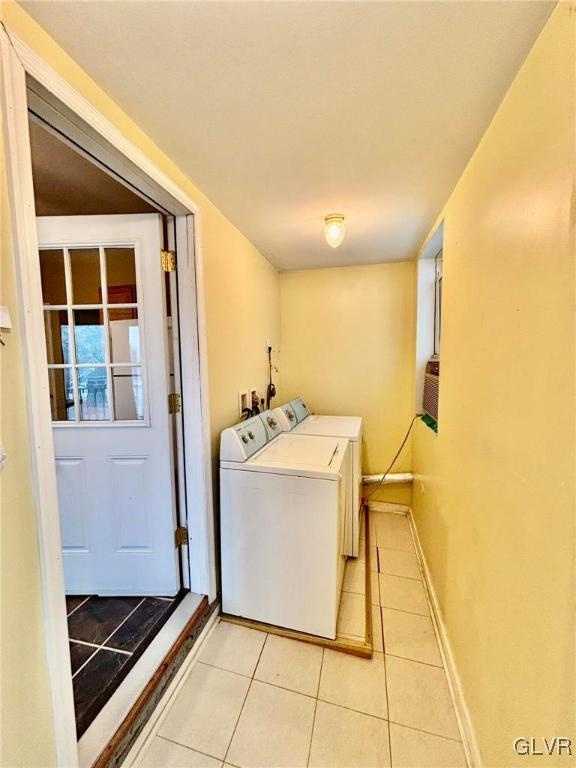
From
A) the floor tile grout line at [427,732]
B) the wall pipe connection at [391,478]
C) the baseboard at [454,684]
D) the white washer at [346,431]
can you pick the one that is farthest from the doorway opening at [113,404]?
the wall pipe connection at [391,478]

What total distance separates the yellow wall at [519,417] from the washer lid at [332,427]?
3.01ft

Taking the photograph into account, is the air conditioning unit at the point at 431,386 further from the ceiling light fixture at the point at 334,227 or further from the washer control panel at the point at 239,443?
the washer control panel at the point at 239,443

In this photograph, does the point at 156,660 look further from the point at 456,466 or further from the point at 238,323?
the point at 238,323

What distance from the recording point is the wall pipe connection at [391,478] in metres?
2.86

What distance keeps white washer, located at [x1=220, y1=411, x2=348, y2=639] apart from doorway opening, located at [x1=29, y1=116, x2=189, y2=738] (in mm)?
281

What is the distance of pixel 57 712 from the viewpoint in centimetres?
86

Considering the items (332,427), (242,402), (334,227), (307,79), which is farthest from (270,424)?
(307,79)

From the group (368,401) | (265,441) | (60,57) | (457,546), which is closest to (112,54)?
(60,57)

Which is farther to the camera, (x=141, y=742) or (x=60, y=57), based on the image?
(x=141, y=742)

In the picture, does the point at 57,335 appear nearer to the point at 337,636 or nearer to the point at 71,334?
the point at 71,334

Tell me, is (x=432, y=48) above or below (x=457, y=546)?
above

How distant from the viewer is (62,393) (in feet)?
5.62

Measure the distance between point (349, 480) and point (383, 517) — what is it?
1.01 metres

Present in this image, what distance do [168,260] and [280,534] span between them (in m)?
1.50
